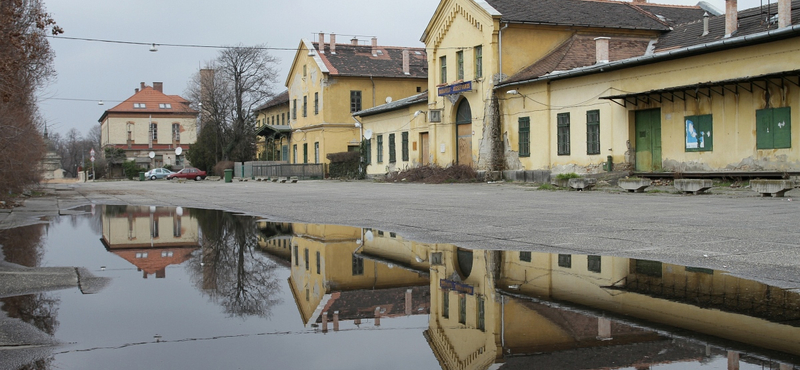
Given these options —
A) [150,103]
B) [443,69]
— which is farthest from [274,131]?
[150,103]

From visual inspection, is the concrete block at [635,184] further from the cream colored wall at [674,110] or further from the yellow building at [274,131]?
the yellow building at [274,131]

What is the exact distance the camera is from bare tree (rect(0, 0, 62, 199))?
13148 millimetres

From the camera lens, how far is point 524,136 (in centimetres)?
3195

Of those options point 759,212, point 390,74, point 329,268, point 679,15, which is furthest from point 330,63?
point 329,268

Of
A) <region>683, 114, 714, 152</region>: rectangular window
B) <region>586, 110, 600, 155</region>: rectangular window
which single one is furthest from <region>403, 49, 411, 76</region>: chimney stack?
<region>683, 114, 714, 152</region>: rectangular window

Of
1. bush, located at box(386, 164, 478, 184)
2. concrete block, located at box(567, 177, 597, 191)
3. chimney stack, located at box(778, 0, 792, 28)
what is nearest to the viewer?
concrete block, located at box(567, 177, 597, 191)

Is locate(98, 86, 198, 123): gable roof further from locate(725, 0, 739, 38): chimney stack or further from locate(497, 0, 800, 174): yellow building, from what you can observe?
locate(725, 0, 739, 38): chimney stack

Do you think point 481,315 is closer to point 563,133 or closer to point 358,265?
point 358,265

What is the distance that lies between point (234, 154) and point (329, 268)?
61.4 metres

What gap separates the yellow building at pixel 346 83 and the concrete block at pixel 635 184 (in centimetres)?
3252

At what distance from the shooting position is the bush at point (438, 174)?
112ft

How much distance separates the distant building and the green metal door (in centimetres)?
7297

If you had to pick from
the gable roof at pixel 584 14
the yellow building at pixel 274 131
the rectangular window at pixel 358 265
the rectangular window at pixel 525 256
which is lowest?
the rectangular window at pixel 358 265

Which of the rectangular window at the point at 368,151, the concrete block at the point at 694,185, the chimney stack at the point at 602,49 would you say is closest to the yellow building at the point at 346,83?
the rectangular window at the point at 368,151
